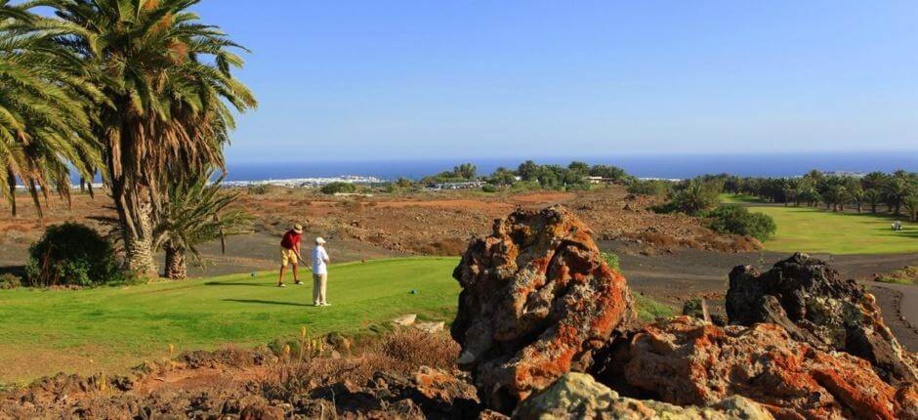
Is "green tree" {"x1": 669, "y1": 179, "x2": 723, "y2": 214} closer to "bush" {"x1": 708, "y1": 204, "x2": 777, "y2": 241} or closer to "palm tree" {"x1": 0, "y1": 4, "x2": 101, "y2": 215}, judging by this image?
"bush" {"x1": 708, "y1": 204, "x2": 777, "y2": 241}

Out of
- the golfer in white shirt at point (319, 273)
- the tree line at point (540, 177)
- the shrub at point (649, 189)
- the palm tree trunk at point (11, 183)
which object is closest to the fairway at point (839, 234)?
the shrub at point (649, 189)

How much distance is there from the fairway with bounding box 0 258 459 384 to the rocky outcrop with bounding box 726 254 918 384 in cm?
765

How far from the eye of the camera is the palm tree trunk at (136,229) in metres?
23.2

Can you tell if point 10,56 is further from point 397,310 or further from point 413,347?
point 413,347

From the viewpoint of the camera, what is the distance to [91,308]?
1550 centimetres

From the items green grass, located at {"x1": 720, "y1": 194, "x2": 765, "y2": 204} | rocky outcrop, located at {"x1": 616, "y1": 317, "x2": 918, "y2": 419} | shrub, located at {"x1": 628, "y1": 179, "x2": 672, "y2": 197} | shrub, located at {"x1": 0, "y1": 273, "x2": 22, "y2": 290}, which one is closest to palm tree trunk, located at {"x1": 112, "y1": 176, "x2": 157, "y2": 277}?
shrub, located at {"x1": 0, "y1": 273, "x2": 22, "y2": 290}

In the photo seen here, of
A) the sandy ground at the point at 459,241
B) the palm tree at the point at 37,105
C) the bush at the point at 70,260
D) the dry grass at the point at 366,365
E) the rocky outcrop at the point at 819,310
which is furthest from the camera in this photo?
the sandy ground at the point at 459,241

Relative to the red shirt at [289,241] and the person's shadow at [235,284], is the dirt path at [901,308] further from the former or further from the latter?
the person's shadow at [235,284]

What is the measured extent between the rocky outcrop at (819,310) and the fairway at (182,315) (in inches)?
301

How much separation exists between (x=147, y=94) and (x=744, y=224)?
5274cm

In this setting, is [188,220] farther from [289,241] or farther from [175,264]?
[289,241]

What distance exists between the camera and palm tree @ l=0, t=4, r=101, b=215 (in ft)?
53.6

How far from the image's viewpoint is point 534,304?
21.1 ft

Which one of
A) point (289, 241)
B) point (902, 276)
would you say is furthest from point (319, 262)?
point (902, 276)
